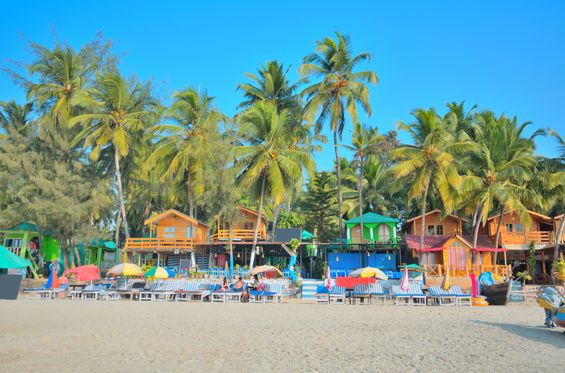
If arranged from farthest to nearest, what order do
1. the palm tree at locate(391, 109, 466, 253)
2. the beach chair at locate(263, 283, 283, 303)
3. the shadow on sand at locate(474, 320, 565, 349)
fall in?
the palm tree at locate(391, 109, 466, 253), the beach chair at locate(263, 283, 283, 303), the shadow on sand at locate(474, 320, 565, 349)

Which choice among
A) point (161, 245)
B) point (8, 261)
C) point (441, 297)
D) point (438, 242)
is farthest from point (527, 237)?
point (8, 261)

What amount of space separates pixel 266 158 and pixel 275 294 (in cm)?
1237

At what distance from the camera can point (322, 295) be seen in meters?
19.1

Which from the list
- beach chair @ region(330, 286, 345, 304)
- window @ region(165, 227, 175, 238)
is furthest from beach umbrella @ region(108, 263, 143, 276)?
window @ region(165, 227, 175, 238)

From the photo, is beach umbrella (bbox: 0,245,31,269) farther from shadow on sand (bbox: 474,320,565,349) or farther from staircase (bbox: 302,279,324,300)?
shadow on sand (bbox: 474,320,565,349)

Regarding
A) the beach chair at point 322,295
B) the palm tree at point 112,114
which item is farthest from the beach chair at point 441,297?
the palm tree at point 112,114

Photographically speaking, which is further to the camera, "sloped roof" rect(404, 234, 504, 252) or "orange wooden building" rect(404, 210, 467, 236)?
"orange wooden building" rect(404, 210, 467, 236)

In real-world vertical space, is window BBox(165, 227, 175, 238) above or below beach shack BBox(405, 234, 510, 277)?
above

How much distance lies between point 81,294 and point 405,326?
50.3 feet

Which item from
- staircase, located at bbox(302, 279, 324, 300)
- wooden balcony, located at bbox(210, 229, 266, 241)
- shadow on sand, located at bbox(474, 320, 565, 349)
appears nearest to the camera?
Result: shadow on sand, located at bbox(474, 320, 565, 349)

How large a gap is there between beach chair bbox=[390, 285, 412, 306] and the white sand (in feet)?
12.7

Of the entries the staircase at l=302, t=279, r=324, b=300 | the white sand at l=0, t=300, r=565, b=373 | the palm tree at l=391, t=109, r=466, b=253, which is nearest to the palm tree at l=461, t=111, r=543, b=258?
the palm tree at l=391, t=109, r=466, b=253

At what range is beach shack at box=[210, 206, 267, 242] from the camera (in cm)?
3475

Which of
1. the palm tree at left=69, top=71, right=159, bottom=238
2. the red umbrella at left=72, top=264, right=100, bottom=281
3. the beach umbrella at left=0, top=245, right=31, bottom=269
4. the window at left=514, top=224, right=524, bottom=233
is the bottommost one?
the red umbrella at left=72, top=264, right=100, bottom=281
